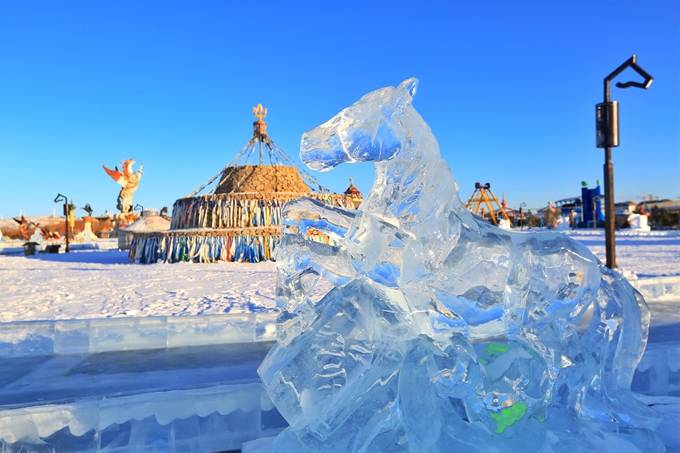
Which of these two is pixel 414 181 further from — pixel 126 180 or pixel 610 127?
pixel 126 180

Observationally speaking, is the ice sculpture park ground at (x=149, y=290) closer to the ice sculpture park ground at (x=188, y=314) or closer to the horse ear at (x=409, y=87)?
the ice sculpture park ground at (x=188, y=314)

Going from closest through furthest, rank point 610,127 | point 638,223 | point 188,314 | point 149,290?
point 188,314 < point 610,127 < point 149,290 < point 638,223

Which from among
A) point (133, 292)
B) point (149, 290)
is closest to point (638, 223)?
point (149, 290)

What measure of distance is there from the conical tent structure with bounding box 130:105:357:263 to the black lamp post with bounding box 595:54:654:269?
29.5 feet

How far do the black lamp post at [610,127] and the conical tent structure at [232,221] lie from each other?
29.5ft

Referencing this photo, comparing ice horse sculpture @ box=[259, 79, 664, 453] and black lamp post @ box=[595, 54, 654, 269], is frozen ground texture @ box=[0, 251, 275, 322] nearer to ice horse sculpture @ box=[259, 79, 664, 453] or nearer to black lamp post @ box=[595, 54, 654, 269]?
ice horse sculpture @ box=[259, 79, 664, 453]

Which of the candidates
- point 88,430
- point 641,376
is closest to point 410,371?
point 88,430

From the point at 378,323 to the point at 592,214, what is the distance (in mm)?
42681

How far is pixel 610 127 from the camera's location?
811cm

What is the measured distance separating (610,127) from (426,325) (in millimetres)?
7076

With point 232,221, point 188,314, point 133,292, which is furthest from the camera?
point 232,221

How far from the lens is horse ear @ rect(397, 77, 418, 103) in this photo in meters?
2.50

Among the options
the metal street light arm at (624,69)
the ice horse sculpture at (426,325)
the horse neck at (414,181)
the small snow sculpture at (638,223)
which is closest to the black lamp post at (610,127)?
the metal street light arm at (624,69)

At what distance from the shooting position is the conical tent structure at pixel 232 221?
55.1 ft
